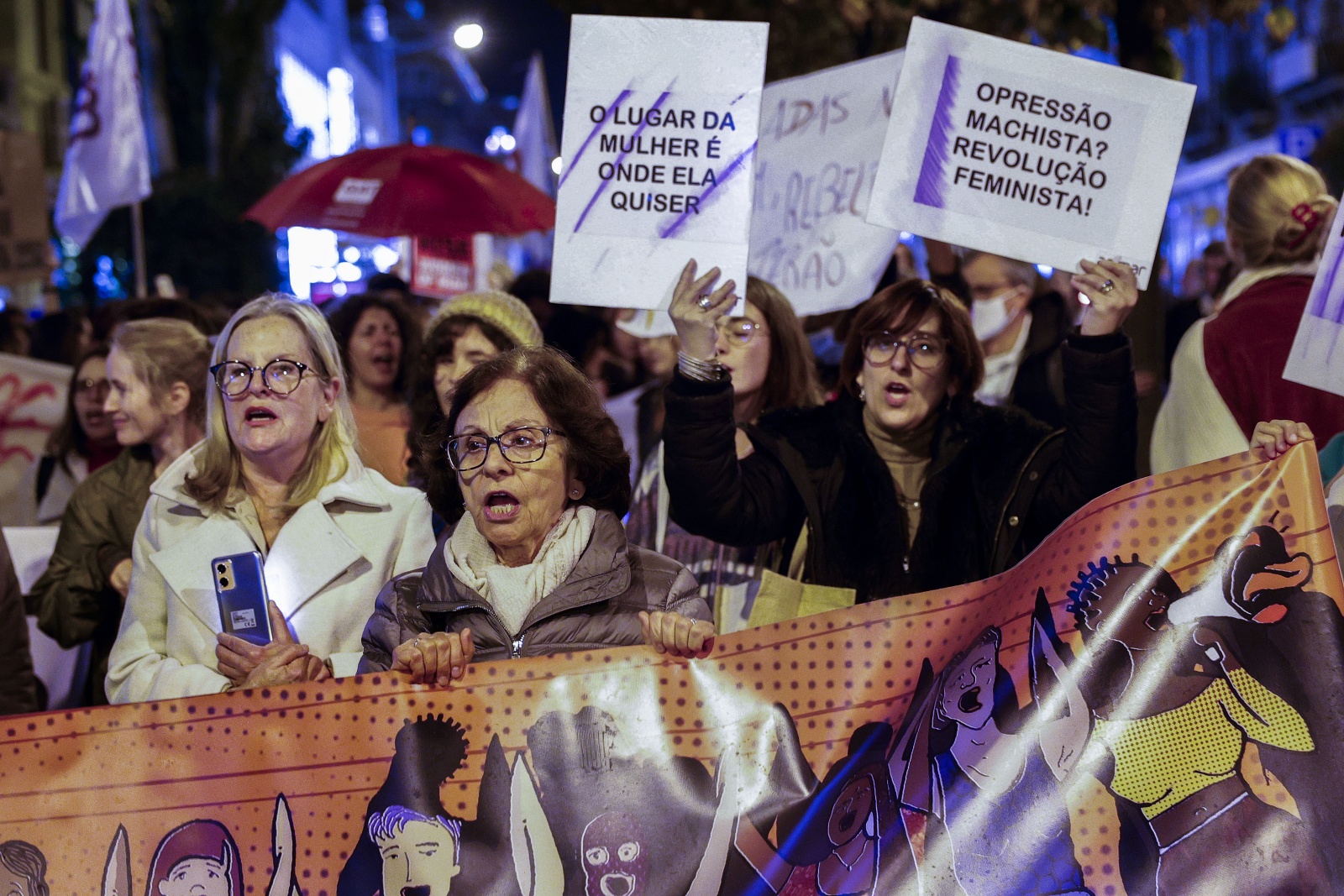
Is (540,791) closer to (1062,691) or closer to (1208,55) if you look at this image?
(1062,691)

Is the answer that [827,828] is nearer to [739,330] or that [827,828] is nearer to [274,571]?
[274,571]

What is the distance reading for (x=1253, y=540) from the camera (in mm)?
2906

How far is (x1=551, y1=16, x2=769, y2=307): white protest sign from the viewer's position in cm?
393

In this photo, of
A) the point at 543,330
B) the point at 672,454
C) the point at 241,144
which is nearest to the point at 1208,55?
the point at 241,144

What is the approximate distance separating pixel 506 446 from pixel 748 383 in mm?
1705

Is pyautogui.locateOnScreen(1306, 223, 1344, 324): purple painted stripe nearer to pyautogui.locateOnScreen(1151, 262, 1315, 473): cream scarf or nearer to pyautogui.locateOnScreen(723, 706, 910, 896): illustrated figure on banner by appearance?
pyautogui.locateOnScreen(1151, 262, 1315, 473): cream scarf

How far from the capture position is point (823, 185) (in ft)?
20.3

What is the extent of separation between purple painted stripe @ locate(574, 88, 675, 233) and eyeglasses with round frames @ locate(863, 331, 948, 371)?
825 mm

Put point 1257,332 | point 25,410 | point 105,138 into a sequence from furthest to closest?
point 105,138, point 25,410, point 1257,332

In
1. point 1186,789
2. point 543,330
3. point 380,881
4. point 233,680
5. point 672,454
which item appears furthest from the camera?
point 543,330

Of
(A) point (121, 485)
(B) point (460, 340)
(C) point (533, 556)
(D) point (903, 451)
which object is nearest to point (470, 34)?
(B) point (460, 340)

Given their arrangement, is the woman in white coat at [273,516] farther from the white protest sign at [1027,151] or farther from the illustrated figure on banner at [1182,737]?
the illustrated figure on banner at [1182,737]

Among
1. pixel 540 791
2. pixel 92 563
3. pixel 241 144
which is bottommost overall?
pixel 241 144

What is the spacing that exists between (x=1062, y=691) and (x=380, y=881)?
1.34m
